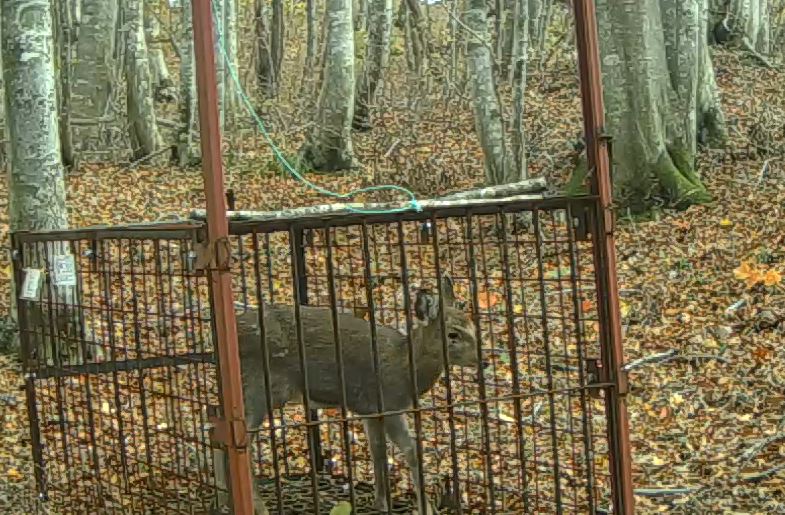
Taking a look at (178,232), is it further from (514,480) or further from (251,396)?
(514,480)

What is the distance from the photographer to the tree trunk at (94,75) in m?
18.2

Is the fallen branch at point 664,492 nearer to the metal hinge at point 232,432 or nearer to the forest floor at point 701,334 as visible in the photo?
the forest floor at point 701,334

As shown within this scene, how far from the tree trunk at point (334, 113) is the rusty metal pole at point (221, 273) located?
14982mm

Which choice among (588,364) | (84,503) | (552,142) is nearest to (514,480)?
(588,364)

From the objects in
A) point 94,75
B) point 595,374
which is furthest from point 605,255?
point 94,75

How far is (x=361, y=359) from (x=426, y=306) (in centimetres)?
45

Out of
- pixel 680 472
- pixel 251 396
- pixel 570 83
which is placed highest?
pixel 570 83

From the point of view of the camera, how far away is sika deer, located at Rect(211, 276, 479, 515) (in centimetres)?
524

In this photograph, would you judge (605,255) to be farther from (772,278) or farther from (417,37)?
(417,37)

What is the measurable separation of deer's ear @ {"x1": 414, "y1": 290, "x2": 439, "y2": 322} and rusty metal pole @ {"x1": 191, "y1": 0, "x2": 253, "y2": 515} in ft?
5.36

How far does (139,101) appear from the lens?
21.8 m

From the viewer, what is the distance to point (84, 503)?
5734mm

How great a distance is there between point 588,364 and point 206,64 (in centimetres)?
212

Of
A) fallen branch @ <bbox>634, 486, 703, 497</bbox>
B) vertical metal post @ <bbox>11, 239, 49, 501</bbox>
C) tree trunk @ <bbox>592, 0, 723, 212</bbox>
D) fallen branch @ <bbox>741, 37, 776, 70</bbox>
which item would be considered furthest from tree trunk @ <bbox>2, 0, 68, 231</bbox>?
fallen branch @ <bbox>741, 37, 776, 70</bbox>
